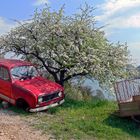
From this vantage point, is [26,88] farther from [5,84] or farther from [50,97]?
[5,84]

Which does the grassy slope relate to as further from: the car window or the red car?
the car window

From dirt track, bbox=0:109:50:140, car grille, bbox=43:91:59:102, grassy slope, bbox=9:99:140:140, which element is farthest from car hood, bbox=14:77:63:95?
dirt track, bbox=0:109:50:140

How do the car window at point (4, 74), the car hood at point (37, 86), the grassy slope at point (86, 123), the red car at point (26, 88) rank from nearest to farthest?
the grassy slope at point (86, 123), the red car at point (26, 88), the car hood at point (37, 86), the car window at point (4, 74)

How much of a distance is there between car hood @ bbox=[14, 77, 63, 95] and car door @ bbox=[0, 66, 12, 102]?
1.20 feet

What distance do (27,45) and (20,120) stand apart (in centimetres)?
491

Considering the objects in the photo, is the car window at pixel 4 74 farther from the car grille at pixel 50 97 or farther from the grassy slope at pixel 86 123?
the grassy slope at pixel 86 123

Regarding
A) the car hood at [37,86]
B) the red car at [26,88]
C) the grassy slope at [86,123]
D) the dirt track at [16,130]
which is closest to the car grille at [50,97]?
the red car at [26,88]

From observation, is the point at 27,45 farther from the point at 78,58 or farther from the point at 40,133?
the point at 40,133

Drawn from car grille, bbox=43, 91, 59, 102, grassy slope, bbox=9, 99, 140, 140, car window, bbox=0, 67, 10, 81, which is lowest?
grassy slope, bbox=9, 99, 140, 140

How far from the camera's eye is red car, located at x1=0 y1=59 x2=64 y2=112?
1292 cm

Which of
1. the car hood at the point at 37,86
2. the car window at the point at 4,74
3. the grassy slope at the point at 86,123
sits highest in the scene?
the car window at the point at 4,74

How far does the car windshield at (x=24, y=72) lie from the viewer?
1405cm

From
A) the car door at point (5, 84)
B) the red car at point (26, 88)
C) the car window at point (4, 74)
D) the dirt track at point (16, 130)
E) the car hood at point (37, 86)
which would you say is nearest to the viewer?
the dirt track at point (16, 130)

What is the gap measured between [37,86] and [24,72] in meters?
1.17
